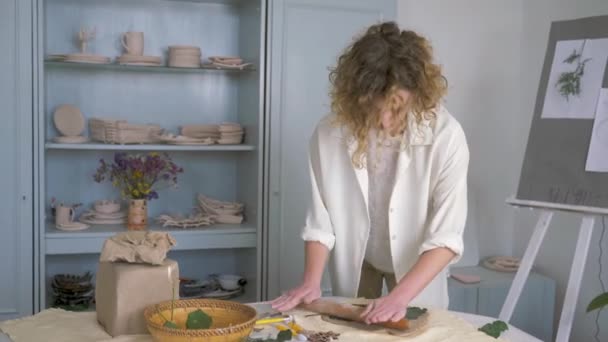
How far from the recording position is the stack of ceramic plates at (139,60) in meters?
3.52

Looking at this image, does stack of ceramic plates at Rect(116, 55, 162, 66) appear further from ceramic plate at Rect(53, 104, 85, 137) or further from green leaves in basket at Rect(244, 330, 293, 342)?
green leaves in basket at Rect(244, 330, 293, 342)

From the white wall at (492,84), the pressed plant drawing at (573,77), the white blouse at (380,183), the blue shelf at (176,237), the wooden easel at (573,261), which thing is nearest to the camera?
the white blouse at (380,183)

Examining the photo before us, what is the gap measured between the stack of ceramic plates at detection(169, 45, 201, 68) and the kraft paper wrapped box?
6.43 ft

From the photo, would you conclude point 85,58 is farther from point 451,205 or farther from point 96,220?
point 451,205

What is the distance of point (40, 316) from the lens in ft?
6.18

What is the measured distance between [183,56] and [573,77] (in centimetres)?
188

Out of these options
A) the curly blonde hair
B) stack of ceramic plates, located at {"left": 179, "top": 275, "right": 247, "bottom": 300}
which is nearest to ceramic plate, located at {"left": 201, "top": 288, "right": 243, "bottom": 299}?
stack of ceramic plates, located at {"left": 179, "top": 275, "right": 247, "bottom": 300}

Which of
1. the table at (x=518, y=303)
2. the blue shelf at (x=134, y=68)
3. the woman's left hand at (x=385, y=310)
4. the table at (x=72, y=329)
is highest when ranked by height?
the blue shelf at (x=134, y=68)

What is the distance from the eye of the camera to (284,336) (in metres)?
1.66

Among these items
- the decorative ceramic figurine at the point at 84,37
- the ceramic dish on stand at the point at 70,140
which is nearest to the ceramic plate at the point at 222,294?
the ceramic dish on stand at the point at 70,140

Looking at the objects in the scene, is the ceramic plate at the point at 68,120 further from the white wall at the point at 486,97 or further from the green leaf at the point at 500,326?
the green leaf at the point at 500,326

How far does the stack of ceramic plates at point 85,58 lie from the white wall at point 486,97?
189cm

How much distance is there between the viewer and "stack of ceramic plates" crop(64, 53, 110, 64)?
11.3ft

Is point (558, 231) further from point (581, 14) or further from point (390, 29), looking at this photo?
point (390, 29)
